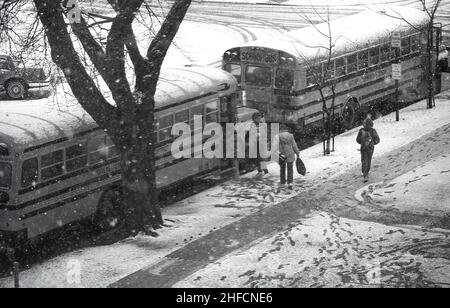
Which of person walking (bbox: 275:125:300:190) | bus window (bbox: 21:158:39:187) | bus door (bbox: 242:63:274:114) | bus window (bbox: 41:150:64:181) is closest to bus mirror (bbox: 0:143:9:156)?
bus window (bbox: 21:158:39:187)

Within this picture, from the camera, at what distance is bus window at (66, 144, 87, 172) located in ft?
46.7

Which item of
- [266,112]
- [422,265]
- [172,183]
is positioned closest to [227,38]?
[266,112]

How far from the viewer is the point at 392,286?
37.3ft

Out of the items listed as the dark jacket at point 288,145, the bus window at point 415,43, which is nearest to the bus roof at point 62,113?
the dark jacket at point 288,145

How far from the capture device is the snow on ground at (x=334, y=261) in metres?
11.7

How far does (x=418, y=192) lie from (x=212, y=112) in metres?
5.02

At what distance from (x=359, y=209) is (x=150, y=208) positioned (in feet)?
13.4

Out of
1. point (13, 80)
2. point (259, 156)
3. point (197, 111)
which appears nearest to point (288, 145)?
point (259, 156)

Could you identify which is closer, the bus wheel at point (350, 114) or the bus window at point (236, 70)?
the bus window at point (236, 70)

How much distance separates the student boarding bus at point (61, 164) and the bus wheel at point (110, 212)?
0.06 ft

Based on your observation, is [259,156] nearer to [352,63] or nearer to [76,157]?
[76,157]

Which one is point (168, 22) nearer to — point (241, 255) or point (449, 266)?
point (241, 255)

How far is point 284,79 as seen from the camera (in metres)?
21.1

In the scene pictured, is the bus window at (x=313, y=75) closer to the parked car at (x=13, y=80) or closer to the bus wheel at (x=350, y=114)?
the bus wheel at (x=350, y=114)
